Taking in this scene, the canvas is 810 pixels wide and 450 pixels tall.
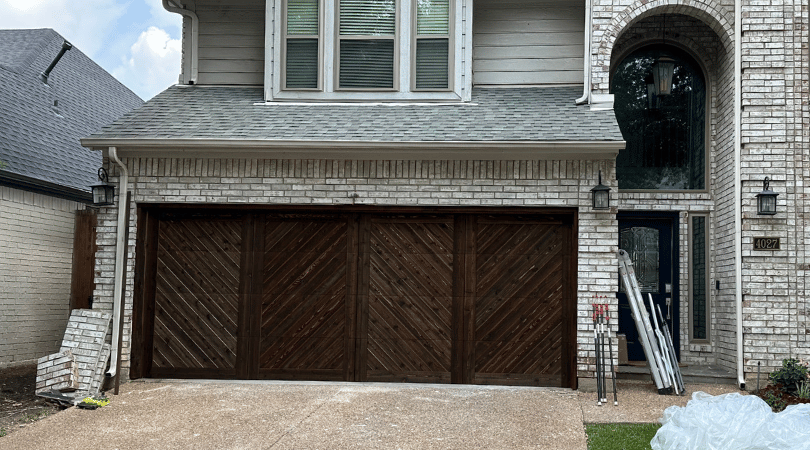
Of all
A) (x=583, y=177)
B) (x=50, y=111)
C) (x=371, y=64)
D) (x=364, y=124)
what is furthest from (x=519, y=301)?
(x=50, y=111)

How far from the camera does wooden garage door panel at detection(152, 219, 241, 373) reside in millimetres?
8680

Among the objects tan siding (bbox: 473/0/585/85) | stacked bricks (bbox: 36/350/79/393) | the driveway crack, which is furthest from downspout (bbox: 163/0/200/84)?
the driveway crack

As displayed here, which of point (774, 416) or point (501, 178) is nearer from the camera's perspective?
point (774, 416)

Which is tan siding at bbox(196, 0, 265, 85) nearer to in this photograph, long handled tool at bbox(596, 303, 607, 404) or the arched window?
the arched window

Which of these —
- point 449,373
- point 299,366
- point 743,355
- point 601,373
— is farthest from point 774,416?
point 299,366

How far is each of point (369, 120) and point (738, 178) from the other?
4332mm

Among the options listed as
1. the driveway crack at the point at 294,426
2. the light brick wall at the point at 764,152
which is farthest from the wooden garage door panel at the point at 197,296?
the light brick wall at the point at 764,152

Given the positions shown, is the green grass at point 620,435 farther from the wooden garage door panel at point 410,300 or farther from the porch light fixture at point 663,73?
the porch light fixture at point 663,73

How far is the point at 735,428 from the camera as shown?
198 inches

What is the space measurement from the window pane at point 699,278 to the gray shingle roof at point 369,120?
238cm

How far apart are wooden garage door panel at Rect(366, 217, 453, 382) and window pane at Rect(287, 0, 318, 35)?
2.72 m

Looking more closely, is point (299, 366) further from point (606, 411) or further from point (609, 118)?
point (609, 118)

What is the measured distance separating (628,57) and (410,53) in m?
3.17

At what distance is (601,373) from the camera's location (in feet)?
26.2
